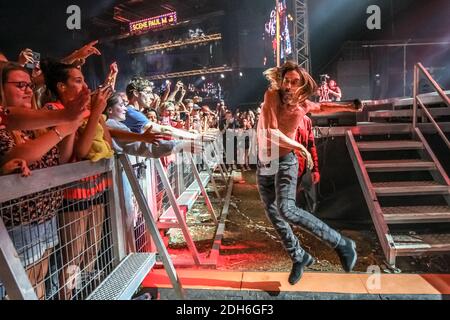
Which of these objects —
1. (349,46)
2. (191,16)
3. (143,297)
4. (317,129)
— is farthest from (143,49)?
(143,297)

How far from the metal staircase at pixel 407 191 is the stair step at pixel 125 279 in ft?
9.94

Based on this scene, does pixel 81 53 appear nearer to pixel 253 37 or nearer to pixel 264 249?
pixel 264 249

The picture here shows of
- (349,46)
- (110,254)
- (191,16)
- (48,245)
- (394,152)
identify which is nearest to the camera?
(48,245)

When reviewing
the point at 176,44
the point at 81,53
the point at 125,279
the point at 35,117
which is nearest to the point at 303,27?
the point at 81,53

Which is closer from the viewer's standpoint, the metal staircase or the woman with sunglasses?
the woman with sunglasses

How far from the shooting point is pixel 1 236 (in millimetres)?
1375

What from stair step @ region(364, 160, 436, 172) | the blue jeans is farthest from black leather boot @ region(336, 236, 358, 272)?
stair step @ region(364, 160, 436, 172)

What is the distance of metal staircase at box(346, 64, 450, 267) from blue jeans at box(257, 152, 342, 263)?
1.51m

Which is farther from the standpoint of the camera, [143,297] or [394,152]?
[394,152]

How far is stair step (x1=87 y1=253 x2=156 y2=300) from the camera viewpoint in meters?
2.18

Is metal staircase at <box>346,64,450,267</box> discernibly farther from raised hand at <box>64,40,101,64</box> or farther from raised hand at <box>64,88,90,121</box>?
raised hand at <box>64,40,101,64</box>

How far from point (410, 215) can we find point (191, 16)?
70.1ft

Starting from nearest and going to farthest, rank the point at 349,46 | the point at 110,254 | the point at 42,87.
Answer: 1. the point at 110,254
2. the point at 42,87
3. the point at 349,46
